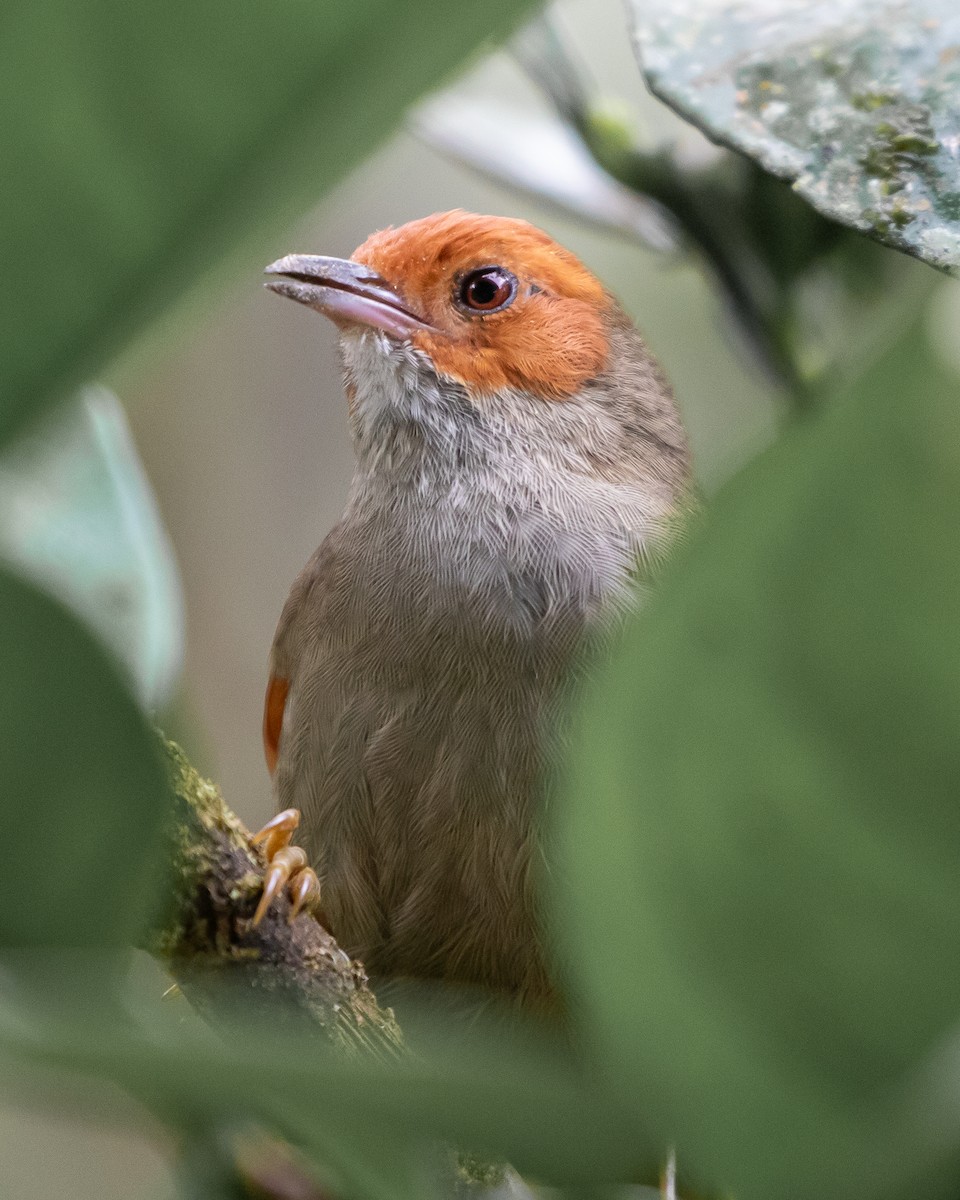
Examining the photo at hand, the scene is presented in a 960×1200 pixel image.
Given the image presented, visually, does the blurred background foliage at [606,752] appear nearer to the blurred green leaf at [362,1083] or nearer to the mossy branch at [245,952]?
the blurred green leaf at [362,1083]

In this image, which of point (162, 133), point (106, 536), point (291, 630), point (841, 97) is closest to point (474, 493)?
point (291, 630)

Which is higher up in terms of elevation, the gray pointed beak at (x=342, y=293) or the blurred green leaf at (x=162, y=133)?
the gray pointed beak at (x=342, y=293)

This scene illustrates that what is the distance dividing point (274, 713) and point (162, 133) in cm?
258

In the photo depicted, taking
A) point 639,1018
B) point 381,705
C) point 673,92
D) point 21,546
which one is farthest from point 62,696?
point 381,705

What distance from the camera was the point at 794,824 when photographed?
0.41 metres

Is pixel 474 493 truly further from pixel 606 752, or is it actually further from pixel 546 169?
pixel 606 752

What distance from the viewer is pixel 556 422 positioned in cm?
288

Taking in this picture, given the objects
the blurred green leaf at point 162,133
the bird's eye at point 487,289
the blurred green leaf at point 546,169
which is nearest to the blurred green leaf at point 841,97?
the blurred green leaf at point 162,133

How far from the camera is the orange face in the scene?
2936 mm

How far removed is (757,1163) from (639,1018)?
0.06m

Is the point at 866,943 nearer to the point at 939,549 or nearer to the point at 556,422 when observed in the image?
the point at 939,549

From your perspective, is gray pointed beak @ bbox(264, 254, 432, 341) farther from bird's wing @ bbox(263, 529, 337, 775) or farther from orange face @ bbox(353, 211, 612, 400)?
bird's wing @ bbox(263, 529, 337, 775)

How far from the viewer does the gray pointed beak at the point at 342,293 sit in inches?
111

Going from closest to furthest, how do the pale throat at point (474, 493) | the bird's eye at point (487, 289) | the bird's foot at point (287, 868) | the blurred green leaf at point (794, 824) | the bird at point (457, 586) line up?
the blurred green leaf at point (794, 824) → the bird's foot at point (287, 868) → the bird at point (457, 586) → the pale throat at point (474, 493) → the bird's eye at point (487, 289)
